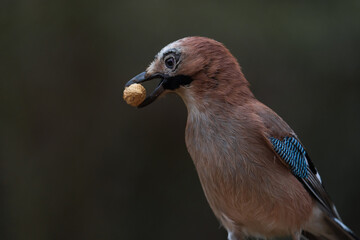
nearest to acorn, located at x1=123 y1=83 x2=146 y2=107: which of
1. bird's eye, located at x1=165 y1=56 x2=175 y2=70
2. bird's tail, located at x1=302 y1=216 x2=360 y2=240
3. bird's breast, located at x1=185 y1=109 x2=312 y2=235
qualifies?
bird's eye, located at x1=165 y1=56 x2=175 y2=70

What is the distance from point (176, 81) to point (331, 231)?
4.31 feet

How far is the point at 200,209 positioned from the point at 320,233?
4.33 feet

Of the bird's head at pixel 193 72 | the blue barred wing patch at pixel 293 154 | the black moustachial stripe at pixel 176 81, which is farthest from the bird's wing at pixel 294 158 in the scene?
the black moustachial stripe at pixel 176 81

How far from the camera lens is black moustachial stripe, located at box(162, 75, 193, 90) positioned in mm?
2381

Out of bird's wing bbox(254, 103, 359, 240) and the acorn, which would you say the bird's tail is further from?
the acorn

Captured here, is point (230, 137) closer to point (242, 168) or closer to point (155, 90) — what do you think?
point (242, 168)

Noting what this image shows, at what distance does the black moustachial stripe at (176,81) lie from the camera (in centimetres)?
238

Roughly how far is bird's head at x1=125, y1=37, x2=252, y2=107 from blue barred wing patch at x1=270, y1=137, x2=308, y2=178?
1.06 ft

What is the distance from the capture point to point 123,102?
3.85m

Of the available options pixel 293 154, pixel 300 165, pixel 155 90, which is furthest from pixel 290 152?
pixel 155 90

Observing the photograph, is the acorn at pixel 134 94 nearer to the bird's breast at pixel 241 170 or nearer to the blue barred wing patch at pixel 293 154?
the bird's breast at pixel 241 170

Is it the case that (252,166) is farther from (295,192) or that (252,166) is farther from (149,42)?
(149,42)

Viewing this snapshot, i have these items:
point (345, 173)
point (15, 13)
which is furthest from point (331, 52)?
point (15, 13)

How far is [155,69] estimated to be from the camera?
7.91 feet
